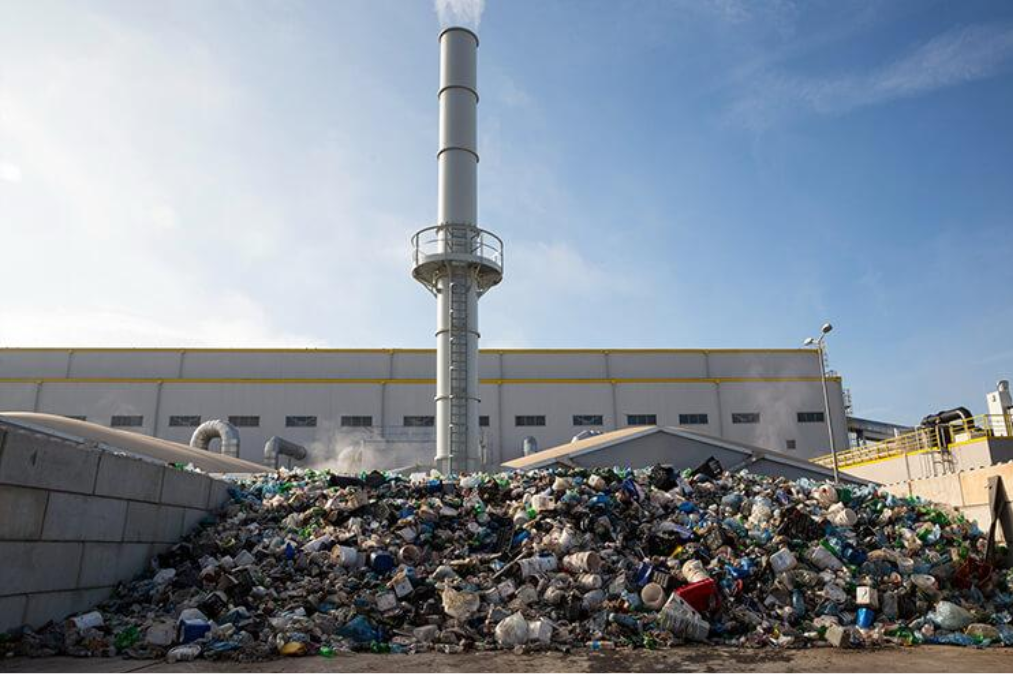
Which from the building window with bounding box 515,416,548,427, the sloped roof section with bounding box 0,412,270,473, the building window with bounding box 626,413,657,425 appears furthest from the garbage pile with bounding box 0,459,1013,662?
the building window with bounding box 626,413,657,425

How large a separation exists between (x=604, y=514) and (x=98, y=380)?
3166 centimetres

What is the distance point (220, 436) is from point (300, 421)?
396 cm

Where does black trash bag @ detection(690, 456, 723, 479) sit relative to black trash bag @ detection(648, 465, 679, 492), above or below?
above

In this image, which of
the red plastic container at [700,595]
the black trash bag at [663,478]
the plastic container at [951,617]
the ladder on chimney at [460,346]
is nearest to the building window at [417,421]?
the ladder on chimney at [460,346]

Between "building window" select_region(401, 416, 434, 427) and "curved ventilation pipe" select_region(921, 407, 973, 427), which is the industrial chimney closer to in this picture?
Result: "building window" select_region(401, 416, 434, 427)

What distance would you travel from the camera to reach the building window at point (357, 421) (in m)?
34.0

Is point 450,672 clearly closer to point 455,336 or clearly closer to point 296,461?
point 455,336

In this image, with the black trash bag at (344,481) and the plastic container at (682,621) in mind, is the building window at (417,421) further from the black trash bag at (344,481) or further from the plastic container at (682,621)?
the plastic container at (682,621)

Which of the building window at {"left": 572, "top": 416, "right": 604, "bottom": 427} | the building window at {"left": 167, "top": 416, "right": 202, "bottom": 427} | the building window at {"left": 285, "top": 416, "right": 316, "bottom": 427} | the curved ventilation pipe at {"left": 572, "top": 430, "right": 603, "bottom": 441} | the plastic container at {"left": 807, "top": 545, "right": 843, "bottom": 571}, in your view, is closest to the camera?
the plastic container at {"left": 807, "top": 545, "right": 843, "bottom": 571}

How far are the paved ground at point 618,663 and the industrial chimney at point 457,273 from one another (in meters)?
13.2

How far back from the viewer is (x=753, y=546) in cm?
1098

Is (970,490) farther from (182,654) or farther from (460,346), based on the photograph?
(460,346)

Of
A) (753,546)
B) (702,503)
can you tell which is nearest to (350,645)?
(753,546)

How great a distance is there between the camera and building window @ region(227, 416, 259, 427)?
33.9m
